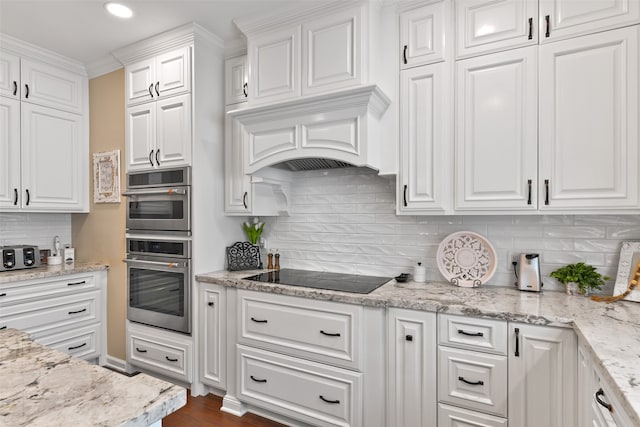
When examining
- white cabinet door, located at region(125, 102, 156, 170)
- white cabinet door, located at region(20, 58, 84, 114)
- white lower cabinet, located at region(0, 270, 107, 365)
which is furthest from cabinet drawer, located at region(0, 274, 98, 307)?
white cabinet door, located at region(20, 58, 84, 114)

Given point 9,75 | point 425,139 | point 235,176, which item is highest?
point 9,75

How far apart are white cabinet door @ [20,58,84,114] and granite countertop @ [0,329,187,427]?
112 inches

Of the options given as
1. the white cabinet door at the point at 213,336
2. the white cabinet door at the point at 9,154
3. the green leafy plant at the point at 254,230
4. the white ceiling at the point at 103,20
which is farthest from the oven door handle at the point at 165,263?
the white ceiling at the point at 103,20

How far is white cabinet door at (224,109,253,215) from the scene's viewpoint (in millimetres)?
2773

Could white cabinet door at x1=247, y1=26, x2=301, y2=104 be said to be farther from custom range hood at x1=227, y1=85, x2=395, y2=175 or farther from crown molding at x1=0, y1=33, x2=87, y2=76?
crown molding at x1=0, y1=33, x2=87, y2=76

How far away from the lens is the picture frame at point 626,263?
6.16 ft

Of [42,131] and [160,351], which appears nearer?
[160,351]

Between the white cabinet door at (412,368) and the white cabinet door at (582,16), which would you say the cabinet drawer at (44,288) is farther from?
the white cabinet door at (582,16)

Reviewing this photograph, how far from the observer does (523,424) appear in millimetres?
1670

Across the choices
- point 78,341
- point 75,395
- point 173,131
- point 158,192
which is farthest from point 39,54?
point 75,395

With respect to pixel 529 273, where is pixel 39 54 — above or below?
above

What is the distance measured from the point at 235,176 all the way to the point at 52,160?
68.8 inches

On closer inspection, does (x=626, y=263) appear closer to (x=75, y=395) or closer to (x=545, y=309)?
(x=545, y=309)

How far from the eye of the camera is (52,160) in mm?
3174
